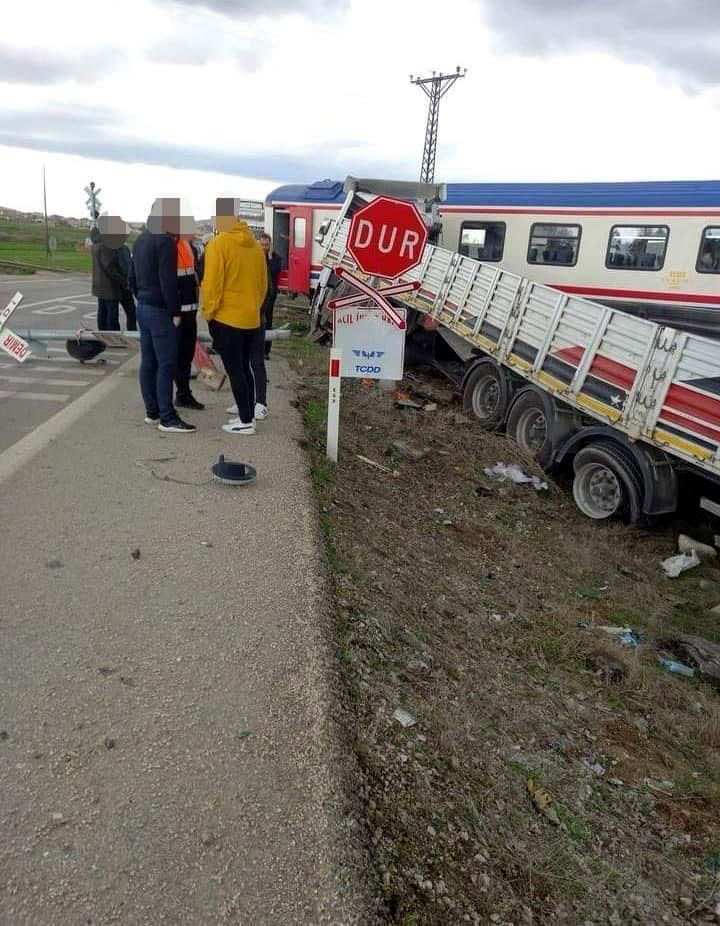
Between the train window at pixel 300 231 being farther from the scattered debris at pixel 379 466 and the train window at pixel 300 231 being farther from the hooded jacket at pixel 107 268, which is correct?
the scattered debris at pixel 379 466

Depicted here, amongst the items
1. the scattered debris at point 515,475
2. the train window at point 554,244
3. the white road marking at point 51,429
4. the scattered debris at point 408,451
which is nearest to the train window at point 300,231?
the train window at point 554,244

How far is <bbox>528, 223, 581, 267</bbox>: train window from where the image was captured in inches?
516

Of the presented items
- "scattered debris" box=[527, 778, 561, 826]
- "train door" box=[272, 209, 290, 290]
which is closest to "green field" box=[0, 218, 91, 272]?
"train door" box=[272, 209, 290, 290]

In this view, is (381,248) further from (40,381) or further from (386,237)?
(40,381)

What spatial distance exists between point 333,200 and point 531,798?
17.8 metres

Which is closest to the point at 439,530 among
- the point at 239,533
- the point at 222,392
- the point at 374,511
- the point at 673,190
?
the point at 374,511

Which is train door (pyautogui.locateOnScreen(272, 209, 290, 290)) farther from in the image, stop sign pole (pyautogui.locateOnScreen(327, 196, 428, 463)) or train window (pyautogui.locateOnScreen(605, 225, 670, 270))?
stop sign pole (pyautogui.locateOnScreen(327, 196, 428, 463))

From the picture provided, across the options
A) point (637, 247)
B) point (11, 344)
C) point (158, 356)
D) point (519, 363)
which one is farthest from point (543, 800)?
point (637, 247)

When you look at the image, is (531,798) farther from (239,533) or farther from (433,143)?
(433,143)

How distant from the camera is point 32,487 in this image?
4.92 metres

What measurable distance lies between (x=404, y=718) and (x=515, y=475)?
533 centimetres

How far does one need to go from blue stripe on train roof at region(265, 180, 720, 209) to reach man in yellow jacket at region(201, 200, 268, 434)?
8.83 meters

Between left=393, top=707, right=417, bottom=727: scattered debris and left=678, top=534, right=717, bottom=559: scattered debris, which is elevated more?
left=393, top=707, right=417, bottom=727: scattered debris

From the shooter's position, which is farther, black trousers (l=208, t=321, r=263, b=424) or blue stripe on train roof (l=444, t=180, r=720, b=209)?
blue stripe on train roof (l=444, t=180, r=720, b=209)
